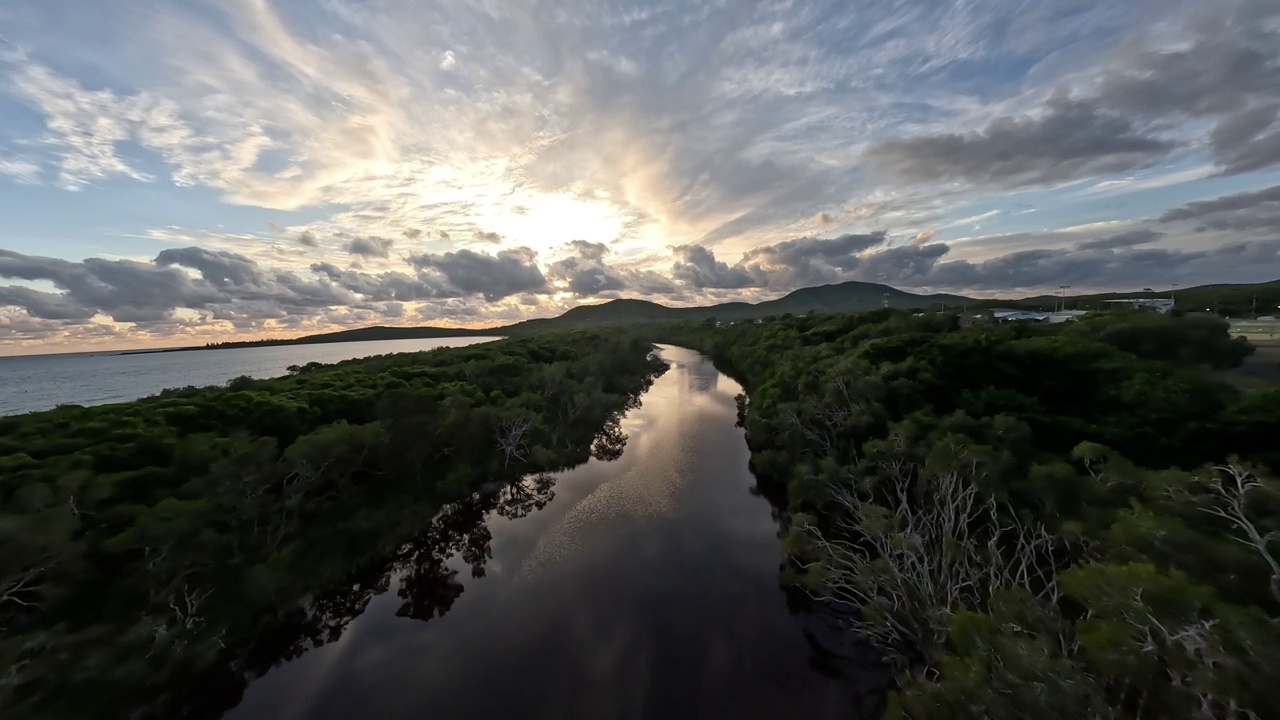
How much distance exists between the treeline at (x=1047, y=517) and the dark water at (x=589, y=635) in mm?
3539

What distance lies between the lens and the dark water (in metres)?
19.2

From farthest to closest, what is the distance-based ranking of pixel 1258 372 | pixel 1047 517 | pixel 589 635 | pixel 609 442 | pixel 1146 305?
pixel 1146 305
pixel 609 442
pixel 1258 372
pixel 589 635
pixel 1047 517

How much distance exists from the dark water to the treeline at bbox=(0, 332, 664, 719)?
252 centimetres

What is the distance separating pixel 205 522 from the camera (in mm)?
23094

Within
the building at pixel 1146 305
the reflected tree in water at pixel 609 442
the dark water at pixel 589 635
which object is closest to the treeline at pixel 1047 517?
Result: the dark water at pixel 589 635

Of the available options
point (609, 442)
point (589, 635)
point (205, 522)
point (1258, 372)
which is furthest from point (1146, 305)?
point (205, 522)

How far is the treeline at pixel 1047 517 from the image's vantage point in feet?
31.3

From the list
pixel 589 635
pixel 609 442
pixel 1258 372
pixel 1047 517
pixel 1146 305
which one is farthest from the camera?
pixel 1146 305

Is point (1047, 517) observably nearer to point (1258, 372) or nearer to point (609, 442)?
point (1258, 372)

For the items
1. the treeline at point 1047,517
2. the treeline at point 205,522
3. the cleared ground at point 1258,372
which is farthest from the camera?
the cleared ground at point 1258,372

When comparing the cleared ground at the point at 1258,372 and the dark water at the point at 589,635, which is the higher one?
the cleared ground at the point at 1258,372

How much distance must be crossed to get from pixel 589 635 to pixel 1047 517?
65.5ft

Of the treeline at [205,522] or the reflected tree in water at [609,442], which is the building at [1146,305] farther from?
the treeline at [205,522]

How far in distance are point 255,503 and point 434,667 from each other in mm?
13645
